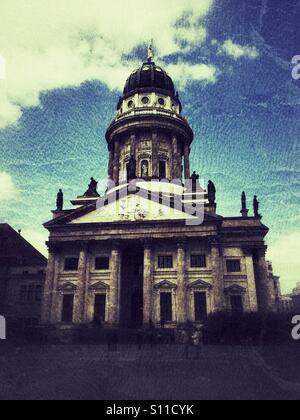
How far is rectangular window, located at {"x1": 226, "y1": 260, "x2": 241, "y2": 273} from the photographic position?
3644cm

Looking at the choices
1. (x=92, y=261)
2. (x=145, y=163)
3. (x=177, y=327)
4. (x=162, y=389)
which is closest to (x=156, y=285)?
(x=177, y=327)

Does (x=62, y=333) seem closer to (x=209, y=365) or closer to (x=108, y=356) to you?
(x=108, y=356)

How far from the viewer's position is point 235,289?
1401 inches

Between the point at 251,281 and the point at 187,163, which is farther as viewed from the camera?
the point at 187,163

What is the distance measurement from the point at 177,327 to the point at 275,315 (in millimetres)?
9612

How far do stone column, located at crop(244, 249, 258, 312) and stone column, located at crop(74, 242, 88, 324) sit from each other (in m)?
16.3

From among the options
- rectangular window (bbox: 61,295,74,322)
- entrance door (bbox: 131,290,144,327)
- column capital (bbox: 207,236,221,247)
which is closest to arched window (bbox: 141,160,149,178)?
column capital (bbox: 207,236,221,247)

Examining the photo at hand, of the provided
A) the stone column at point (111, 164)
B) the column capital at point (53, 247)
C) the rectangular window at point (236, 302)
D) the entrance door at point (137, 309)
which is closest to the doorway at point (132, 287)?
the entrance door at point (137, 309)

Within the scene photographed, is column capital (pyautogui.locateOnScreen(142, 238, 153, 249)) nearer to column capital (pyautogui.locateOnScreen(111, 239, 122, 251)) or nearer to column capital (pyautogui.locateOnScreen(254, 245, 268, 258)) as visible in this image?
column capital (pyautogui.locateOnScreen(111, 239, 122, 251))

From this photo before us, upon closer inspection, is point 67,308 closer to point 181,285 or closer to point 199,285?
point 181,285

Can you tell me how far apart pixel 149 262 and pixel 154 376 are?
20817 mm

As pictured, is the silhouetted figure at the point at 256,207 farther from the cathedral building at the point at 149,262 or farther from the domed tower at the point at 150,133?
the domed tower at the point at 150,133

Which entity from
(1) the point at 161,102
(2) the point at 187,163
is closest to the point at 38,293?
(2) the point at 187,163

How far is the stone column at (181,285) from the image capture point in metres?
33.1
